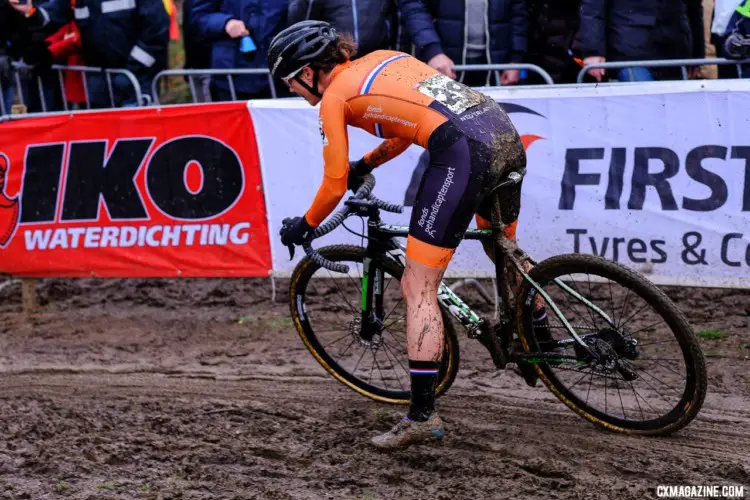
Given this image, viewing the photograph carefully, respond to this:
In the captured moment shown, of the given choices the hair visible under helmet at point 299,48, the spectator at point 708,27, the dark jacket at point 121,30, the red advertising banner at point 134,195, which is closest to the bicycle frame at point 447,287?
the hair visible under helmet at point 299,48

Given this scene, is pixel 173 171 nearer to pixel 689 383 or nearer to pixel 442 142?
pixel 442 142

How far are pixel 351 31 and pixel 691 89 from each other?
270 cm

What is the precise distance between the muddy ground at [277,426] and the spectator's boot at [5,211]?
0.76m

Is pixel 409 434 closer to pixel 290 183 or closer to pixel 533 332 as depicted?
pixel 533 332

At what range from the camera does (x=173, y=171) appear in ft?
25.3

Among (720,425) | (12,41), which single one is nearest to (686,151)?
(720,425)

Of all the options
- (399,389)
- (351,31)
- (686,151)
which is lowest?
(399,389)

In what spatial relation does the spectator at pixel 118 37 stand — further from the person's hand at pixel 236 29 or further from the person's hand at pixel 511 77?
the person's hand at pixel 511 77

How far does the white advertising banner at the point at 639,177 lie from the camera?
21.5 feet

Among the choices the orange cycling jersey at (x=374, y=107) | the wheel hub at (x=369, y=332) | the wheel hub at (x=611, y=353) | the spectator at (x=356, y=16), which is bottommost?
the wheel hub at (x=369, y=332)

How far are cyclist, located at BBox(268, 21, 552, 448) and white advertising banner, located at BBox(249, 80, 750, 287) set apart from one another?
1819mm

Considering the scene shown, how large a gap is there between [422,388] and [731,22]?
3.79m

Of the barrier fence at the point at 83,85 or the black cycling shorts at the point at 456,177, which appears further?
the barrier fence at the point at 83,85

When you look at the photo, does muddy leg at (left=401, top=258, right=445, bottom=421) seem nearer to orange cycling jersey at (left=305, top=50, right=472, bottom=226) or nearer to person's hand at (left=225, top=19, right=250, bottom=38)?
orange cycling jersey at (left=305, top=50, right=472, bottom=226)
